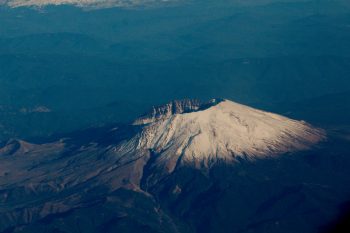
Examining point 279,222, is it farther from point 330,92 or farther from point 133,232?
point 330,92

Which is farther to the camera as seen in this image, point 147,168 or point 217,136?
point 147,168

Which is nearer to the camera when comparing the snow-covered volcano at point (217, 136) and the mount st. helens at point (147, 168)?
the mount st. helens at point (147, 168)

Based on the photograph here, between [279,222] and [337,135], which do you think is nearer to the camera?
[279,222]

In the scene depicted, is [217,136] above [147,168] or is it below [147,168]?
above

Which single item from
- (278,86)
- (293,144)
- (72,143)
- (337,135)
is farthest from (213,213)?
(278,86)

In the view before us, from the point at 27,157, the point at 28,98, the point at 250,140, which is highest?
the point at 250,140
